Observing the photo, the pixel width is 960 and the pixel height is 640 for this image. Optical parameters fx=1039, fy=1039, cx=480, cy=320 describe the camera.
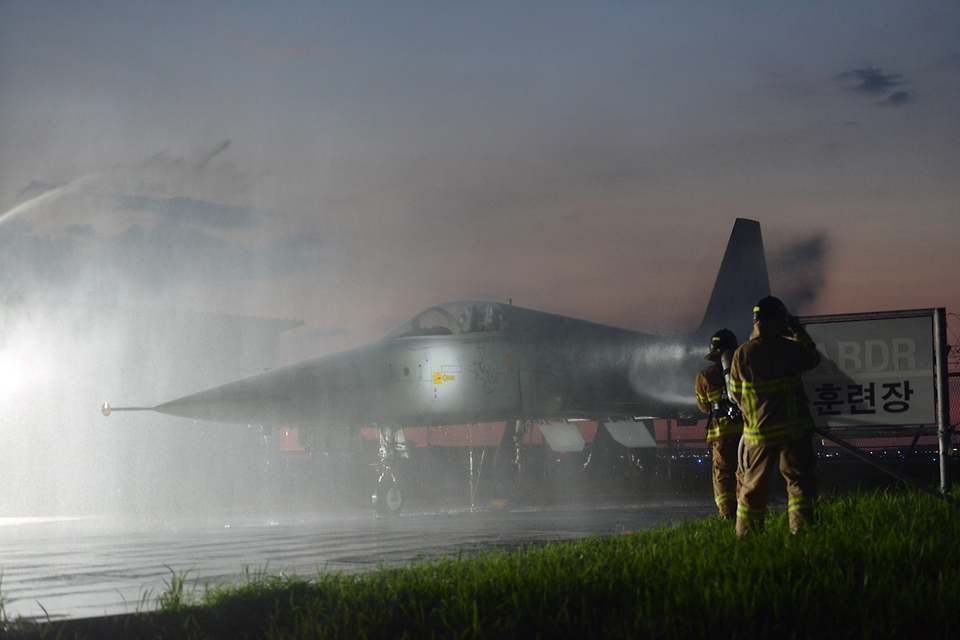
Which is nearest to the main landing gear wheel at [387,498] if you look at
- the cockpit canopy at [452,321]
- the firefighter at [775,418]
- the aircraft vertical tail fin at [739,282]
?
the cockpit canopy at [452,321]

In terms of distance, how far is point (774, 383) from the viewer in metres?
7.56

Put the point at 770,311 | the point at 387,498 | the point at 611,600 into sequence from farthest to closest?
the point at 387,498 < the point at 770,311 < the point at 611,600

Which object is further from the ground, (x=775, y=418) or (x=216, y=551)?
(x=775, y=418)

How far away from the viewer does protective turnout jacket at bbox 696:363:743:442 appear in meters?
9.73

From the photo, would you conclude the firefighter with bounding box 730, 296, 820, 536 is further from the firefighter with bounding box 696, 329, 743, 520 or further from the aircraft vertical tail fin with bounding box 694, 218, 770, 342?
the aircraft vertical tail fin with bounding box 694, 218, 770, 342

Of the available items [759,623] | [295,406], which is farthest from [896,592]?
[295,406]

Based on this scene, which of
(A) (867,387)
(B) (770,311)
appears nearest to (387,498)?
(A) (867,387)

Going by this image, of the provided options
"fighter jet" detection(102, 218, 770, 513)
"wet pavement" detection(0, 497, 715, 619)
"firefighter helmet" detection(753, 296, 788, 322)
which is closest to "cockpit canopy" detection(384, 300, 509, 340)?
"fighter jet" detection(102, 218, 770, 513)

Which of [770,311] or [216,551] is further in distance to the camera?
[216,551]

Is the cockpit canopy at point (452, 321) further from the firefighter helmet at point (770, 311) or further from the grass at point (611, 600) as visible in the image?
the grass at point (611, 600)

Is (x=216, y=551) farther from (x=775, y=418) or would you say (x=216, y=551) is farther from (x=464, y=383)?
(x=464, y=383)

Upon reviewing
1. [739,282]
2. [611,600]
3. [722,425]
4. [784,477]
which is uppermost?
[739,282]

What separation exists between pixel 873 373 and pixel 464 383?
841 cm

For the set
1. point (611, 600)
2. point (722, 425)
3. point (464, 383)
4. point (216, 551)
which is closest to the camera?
point (611, 600)
